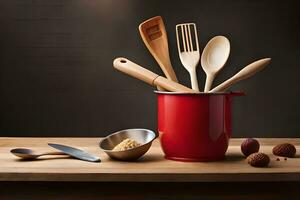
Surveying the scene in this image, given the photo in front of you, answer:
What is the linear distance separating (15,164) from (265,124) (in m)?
0.88

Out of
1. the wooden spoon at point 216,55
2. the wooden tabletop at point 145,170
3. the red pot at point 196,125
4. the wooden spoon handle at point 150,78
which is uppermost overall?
the wooden spoon at point 216,55

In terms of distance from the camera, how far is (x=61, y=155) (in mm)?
909

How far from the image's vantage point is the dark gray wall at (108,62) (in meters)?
1.42

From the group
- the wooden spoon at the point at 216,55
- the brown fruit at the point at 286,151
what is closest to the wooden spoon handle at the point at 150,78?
the wooden spoon at the point at 216,55

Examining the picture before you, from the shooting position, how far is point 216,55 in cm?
97

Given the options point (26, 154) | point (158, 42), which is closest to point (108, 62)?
point (158, 42)

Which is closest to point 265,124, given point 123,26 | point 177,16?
point 177,16

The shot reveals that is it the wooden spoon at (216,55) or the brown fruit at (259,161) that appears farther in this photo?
the wooden spoon at (216,55)

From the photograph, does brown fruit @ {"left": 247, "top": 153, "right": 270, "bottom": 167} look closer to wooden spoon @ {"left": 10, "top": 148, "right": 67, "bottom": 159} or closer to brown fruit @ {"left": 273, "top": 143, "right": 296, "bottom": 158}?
brown fruit @ {"left": 273, "top": 143, "right": 296, "bottom": 158}

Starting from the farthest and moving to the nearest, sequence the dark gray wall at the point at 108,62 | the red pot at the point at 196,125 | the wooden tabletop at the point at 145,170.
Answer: the dark gray wall at the point at 108,62 < the red pot at the point at 196,125 < the wooden tabletop at the point at 145,170

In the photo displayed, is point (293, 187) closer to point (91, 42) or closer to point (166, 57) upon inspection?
point (166, 57)

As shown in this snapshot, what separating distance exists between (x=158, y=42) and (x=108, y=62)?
1.64 ft

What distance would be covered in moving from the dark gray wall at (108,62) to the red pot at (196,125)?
0.56 meters

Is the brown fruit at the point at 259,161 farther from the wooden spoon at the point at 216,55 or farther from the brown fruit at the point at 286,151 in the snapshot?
the wooden spoon at the point at 216,55
